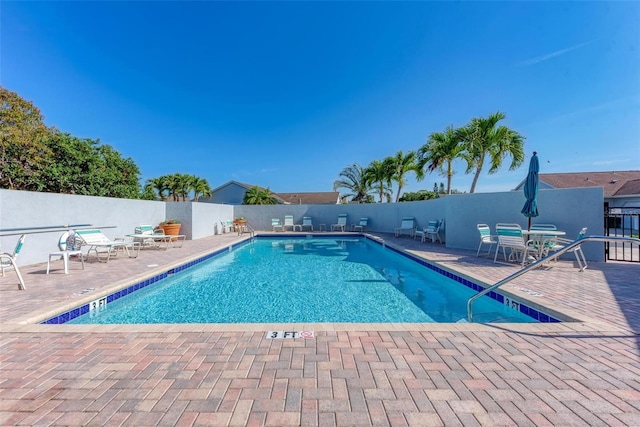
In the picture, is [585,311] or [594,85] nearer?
[585,311]

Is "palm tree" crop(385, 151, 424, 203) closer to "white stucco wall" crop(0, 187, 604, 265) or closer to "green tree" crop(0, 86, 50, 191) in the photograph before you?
"white stucco wall" crop(0, 187, 604, 265)

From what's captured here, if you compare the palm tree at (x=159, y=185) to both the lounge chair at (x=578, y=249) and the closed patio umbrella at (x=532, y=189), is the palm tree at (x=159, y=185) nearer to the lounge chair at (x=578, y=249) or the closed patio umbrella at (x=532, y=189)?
the closed patio umbrella at (x=532, y=189)

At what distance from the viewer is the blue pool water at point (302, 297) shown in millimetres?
4160

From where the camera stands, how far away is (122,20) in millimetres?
10438

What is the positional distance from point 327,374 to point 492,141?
1252 cm

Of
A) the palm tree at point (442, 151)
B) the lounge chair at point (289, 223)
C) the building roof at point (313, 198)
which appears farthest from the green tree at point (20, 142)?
the building roof at point (313, 198)

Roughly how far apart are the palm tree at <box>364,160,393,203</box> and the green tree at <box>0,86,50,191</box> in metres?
19.0

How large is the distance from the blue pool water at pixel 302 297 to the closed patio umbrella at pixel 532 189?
2.97 meters

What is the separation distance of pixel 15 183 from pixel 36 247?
33.9 ft

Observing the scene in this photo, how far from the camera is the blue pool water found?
4.16 m

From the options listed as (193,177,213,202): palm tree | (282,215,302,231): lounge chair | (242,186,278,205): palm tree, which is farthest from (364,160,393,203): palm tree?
(193,177,213,202): palm tree

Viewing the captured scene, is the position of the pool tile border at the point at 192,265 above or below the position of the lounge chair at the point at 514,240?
below

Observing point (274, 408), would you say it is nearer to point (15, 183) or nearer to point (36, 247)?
point (36, 247)

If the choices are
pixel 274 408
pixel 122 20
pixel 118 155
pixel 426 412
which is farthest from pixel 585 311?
pixel 118 155
